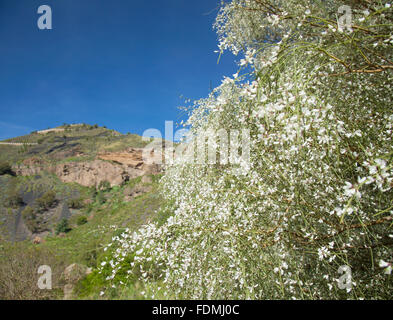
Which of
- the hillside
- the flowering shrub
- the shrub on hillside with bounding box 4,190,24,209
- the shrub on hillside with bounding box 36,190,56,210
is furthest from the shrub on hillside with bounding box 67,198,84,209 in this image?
the flowering shrub

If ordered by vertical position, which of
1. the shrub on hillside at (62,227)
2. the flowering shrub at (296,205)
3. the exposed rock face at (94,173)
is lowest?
the shrub on hillside at (62,227)

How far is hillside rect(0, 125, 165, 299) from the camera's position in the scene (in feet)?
113

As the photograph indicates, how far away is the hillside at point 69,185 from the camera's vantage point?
34.6 m

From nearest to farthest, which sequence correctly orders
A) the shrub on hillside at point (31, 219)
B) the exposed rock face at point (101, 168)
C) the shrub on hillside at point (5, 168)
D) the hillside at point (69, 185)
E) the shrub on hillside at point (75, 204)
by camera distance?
the hillside at point (69, 185)
the shrub on hillside at point (31, 219)
the shrub on hillside at point (75, 204)
the exposed rock face at point (101, 168)
the shrub on hillside at point (5, 168)

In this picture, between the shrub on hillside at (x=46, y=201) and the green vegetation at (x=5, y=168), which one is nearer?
the shrub on hillside at (x=46, y=201)

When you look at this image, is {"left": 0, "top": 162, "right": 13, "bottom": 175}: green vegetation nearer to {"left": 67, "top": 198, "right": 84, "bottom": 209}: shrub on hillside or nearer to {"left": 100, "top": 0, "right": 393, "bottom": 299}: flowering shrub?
{"left": 67, "top": 198, "right": 84, "bottom": 209}: shrub on hillside

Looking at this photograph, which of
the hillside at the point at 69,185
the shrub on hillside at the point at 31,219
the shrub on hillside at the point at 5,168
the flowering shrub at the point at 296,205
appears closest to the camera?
the flowering shrub at the point at 296,205

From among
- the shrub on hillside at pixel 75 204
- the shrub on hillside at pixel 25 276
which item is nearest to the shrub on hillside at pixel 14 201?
the shrub on hillside at pixel 75 204

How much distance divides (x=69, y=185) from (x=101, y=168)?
8.35m

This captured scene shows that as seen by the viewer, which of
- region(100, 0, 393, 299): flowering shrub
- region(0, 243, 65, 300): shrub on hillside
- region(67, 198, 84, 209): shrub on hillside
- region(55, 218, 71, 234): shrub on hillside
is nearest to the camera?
region(100, 0, 393, 299): flowering shrub

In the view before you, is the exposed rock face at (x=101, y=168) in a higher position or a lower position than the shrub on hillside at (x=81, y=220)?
higher

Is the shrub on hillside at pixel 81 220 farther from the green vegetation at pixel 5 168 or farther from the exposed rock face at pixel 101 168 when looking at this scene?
the green vegetation at pixel 5 168

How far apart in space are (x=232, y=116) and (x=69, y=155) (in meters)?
59.5

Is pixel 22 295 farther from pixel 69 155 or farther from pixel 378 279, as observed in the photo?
pixel 69 155
